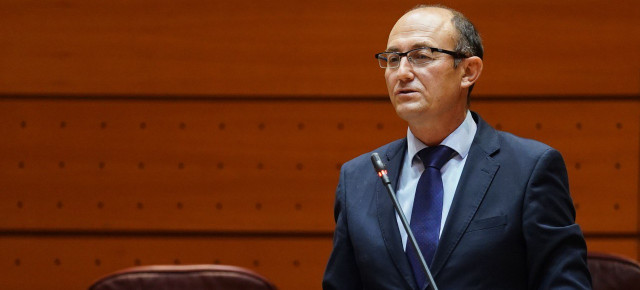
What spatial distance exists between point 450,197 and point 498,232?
A: 14 cm

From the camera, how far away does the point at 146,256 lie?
284 centimetres

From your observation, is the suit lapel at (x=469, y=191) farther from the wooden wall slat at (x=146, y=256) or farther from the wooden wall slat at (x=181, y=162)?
the wooden wall slat at (x=146, y=256)

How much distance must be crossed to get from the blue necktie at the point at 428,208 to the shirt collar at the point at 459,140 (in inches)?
0.6

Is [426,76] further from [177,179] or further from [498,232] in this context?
[177,179]

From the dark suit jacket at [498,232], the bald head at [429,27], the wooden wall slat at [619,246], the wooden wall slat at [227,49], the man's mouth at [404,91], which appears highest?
the wooden wall slat at [227,49]

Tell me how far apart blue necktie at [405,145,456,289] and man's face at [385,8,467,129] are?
7cm

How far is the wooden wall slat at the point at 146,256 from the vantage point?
111 inches

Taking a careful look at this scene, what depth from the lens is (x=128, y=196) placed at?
2824 mm

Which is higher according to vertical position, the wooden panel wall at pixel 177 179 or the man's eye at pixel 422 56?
the man's eye at pixel 422 56

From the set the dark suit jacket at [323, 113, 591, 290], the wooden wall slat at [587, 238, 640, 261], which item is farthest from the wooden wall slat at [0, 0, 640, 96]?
the dark suit jacket at [323, 113, 591, 290]

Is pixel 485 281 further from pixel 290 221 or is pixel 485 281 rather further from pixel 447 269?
pixel 290 221

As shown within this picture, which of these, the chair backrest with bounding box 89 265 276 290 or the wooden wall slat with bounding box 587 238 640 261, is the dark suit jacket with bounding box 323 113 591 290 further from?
the wooden wall slat with bounding box 587 238 640 261

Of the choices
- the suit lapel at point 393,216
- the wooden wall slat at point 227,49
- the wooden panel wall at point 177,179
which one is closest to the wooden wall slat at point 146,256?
the wooden panel wall at point 177,179

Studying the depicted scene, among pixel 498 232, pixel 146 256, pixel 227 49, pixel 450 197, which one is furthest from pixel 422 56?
pixel 146 256
